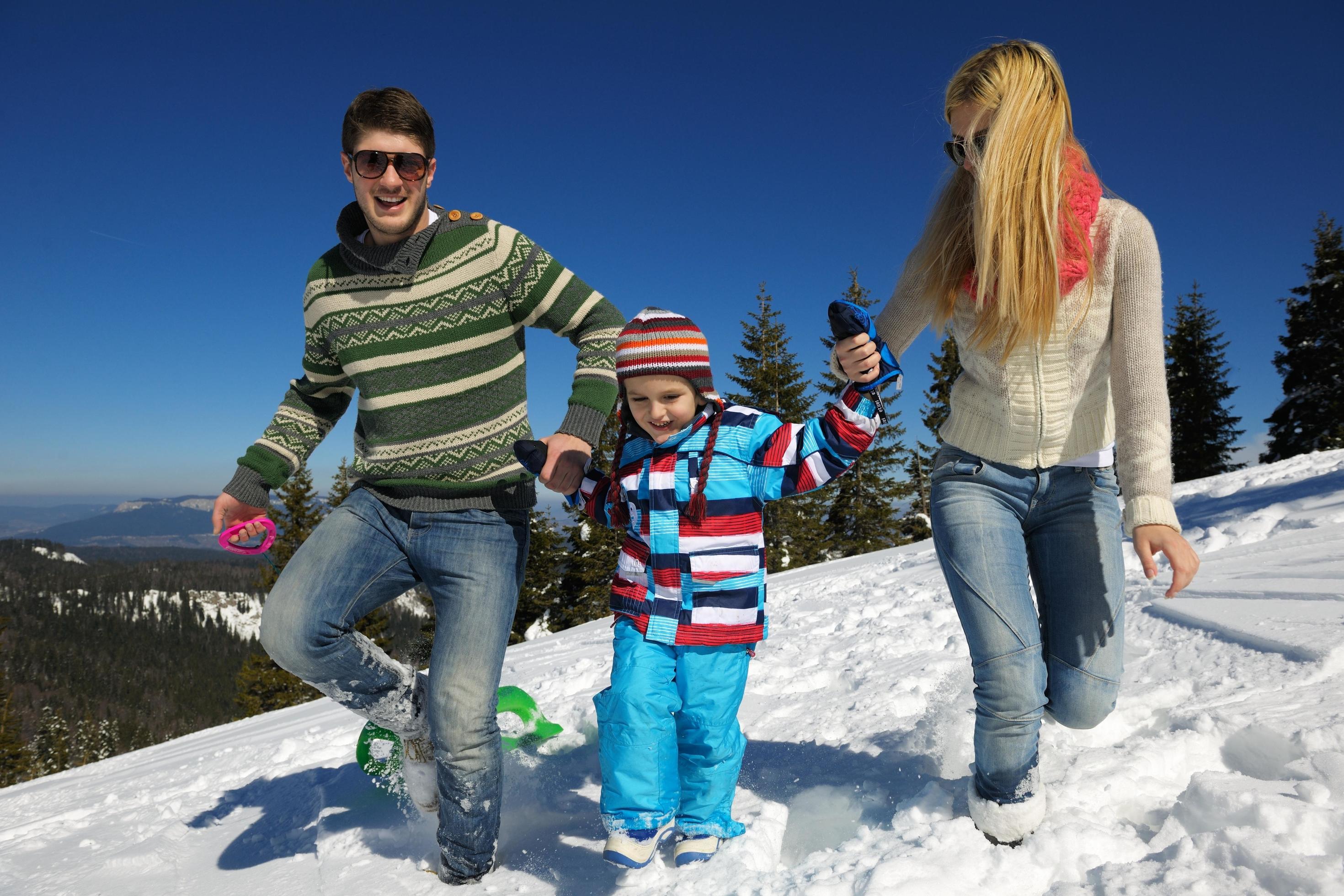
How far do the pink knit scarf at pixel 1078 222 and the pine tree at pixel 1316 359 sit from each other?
2976 cm

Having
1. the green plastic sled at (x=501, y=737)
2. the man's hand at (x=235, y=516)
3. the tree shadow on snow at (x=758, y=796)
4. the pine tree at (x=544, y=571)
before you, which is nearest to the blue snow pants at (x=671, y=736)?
the tree shadow on snow at (x=758, y=796)

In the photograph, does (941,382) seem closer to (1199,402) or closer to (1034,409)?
(1199,402)

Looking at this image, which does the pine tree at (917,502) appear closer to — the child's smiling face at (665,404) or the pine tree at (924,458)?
the pine tree at (924,458)

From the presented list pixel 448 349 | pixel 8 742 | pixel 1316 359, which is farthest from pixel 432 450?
pixel 8 742

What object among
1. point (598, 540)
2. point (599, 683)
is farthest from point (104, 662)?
point (599, 683)

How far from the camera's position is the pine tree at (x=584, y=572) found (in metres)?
23.2

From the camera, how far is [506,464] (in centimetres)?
287

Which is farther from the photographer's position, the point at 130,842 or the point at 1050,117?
the point at 130,842

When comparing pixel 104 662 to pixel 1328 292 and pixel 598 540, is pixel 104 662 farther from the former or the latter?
pixel 1328 292

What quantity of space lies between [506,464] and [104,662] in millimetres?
178702

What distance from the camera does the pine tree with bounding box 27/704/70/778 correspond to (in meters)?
54.1

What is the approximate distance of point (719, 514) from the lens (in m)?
2.60

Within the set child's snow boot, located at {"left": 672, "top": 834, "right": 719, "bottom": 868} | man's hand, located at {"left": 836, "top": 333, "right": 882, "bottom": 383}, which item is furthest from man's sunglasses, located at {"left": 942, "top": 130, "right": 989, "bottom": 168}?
child's snow boot, located at {"left": 672, "top": 834, "right": 719, "bottom": 868}

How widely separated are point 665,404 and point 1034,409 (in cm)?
123
